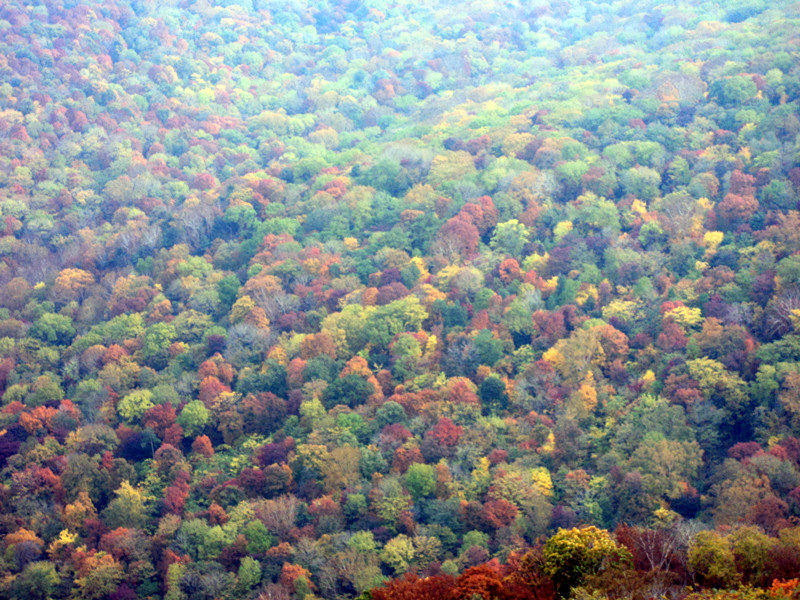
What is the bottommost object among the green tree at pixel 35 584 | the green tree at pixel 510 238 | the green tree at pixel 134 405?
the green tree at pixel 35 584

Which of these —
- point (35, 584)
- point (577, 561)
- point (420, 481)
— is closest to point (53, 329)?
point (35, 584)

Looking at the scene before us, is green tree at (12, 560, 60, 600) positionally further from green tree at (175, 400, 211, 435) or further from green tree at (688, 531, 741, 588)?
green tree at (688, 531, 741, 588)

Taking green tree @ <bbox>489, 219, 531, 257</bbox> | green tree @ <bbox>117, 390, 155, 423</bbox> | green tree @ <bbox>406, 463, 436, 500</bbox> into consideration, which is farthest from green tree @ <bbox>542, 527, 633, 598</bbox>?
green tree @ <bbox>489, 219, 531, 257</bbox>

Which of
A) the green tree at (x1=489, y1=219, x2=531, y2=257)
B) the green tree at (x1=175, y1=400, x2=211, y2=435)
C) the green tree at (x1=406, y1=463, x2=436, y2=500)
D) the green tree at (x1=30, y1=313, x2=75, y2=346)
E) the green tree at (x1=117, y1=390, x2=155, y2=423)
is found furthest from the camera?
the green tree at (x1=489, y1=219, x2=531, y2=257)

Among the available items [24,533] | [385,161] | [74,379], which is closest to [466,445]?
[24,533]

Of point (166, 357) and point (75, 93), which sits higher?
point (75, 93)

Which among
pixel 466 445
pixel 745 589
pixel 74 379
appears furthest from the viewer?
pixel 74 379

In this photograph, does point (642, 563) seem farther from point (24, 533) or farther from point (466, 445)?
point (24, 533)

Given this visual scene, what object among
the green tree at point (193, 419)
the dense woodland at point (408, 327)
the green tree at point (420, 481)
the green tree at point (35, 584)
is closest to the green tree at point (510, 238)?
the dense woodland at point (408, 327)

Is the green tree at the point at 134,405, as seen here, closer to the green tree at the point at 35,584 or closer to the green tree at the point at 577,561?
the green tree at the point at 35,584
